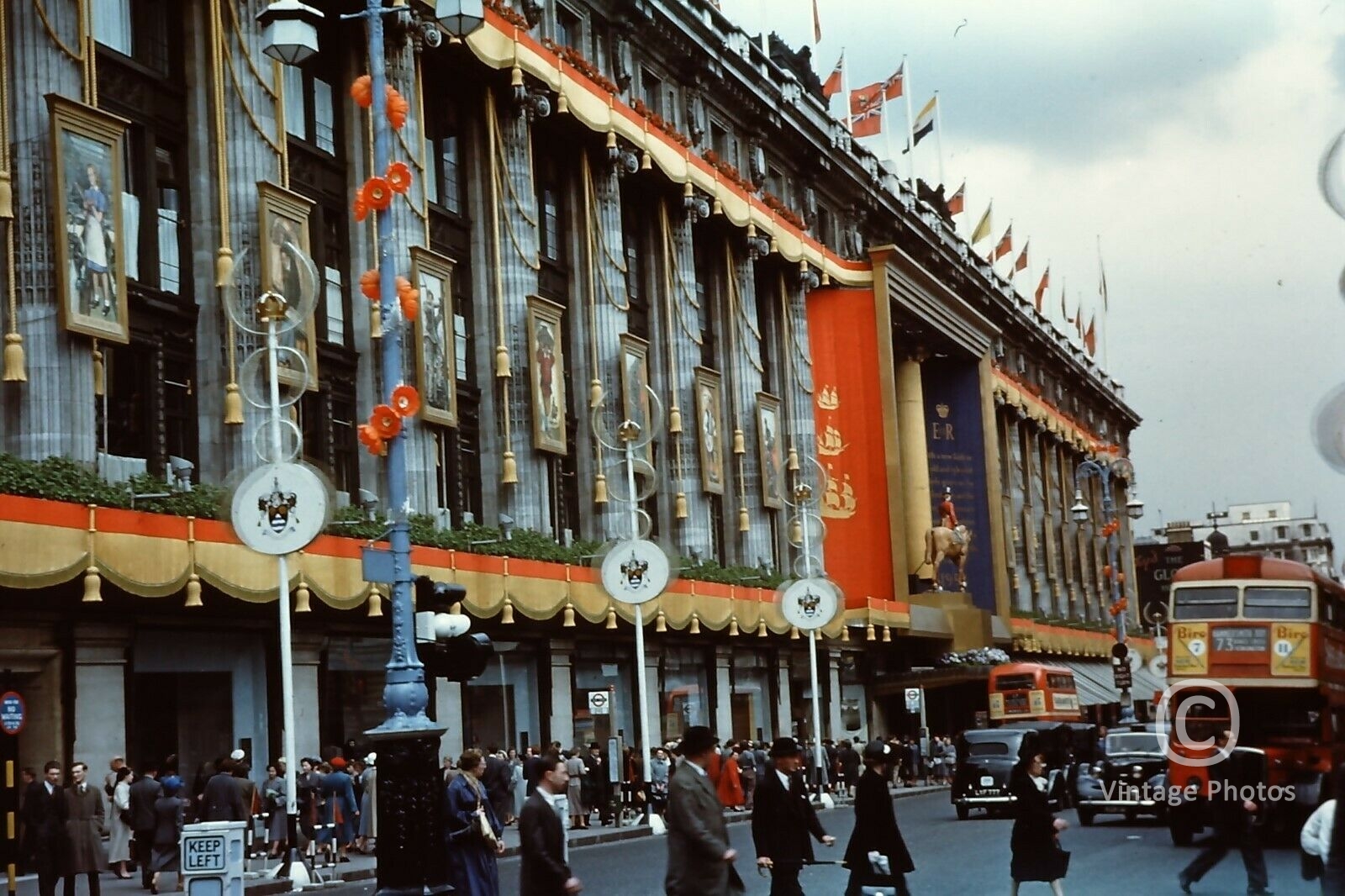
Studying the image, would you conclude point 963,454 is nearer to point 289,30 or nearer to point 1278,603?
point 1278,603

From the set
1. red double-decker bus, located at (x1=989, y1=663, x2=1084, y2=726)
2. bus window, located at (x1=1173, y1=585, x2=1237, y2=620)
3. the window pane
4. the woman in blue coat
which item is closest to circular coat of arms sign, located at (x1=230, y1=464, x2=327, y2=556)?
the woman in blue coat

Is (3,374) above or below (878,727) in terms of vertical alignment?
above

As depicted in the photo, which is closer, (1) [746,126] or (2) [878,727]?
(1) [746,126]

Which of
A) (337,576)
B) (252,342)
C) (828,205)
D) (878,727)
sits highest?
(828,205)

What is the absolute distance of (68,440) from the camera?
30406mm

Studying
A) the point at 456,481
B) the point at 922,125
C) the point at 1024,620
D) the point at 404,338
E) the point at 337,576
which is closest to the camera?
the point at 337,576

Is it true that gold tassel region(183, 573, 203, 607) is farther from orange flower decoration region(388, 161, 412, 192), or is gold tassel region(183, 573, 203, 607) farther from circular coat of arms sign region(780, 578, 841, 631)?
circular coat of arms sign region(780, 578, 841, 631)

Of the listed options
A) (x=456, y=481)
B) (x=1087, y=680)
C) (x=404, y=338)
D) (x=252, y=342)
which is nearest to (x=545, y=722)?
(x=456, y=481)

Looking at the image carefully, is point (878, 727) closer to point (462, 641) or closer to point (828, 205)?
point (828, 205)

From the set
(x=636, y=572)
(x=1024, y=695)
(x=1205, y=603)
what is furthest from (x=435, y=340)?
(x=1024, y=695)

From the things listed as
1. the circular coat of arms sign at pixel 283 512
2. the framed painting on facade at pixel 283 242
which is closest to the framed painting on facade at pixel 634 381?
the framed painting on facade at pixel 283 242

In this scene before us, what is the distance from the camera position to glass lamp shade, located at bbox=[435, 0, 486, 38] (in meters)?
20.3

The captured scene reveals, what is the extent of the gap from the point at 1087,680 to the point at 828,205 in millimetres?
32394

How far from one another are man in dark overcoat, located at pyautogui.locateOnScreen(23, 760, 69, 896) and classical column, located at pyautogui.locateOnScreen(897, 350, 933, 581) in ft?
175
